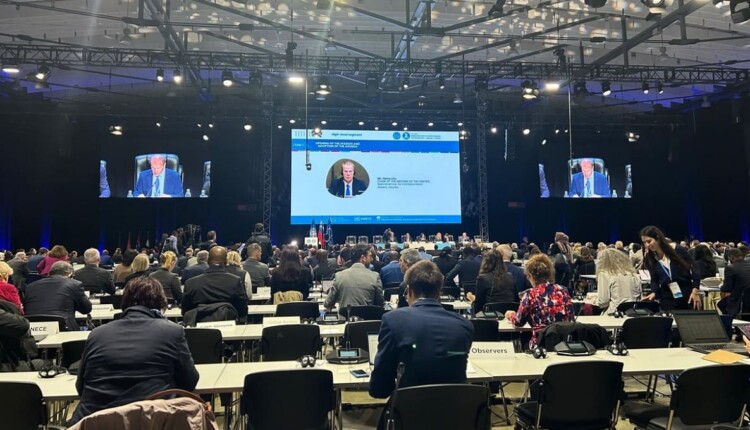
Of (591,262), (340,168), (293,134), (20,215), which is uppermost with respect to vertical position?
(293,134)

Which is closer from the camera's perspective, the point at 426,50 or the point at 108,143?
the point at 426,50

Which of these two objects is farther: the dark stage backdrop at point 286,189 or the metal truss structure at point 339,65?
the dark stage backdrop at point 286,189

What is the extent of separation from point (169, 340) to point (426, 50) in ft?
43.2

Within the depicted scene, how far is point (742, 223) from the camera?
16.8 m

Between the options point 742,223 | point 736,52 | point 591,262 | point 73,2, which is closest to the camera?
point 591,262

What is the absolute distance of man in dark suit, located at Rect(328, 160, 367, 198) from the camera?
15.8 m

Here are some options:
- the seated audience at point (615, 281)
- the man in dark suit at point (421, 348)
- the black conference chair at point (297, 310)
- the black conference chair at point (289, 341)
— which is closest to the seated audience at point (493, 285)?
the seated audience at point (615, 281)

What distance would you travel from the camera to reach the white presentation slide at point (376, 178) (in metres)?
15.7

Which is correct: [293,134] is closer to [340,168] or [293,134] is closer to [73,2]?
[340,168]

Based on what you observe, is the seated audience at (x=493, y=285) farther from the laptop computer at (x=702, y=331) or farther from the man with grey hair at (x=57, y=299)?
the man with grey hair at (x=57, y=299)

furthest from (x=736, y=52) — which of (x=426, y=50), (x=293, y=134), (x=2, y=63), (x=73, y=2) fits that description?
(x=2, y=63)

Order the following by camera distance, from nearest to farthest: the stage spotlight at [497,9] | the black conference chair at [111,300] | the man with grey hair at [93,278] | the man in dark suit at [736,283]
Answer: the man in dark suit at [736,283] < the black conference chair at [111,300] < the man with grey hair at [93,278] < the stage spotlight at [497,9]

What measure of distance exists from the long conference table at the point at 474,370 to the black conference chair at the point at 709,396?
0.88 feet

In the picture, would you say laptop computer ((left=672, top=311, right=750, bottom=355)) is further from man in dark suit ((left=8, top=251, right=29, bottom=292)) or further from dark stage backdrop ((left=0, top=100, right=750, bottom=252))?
dark stage backdrop ((left=0, top=100, right=750, bottom=252))
